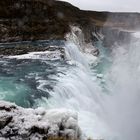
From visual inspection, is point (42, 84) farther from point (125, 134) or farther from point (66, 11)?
point (66, 11)

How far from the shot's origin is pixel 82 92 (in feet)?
87.4

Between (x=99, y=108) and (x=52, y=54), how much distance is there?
16446 millimetres

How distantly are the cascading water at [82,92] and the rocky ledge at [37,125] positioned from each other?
2.61m

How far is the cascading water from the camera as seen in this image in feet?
68.0

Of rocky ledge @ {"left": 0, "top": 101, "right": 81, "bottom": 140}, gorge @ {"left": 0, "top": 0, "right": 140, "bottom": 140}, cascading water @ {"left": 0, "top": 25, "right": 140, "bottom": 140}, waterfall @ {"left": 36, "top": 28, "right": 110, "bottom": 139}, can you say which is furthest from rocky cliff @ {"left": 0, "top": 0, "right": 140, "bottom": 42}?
rocky ledge @ {"left": 0, "top": 101, "right": 81, "bottom": 140}

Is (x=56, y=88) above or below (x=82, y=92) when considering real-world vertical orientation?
above

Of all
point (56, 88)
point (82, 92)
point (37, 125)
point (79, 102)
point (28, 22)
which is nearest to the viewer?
point (37, 125)

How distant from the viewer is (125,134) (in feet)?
80.6

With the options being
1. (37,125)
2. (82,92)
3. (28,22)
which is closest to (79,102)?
(82,92)

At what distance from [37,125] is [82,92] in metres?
12.8

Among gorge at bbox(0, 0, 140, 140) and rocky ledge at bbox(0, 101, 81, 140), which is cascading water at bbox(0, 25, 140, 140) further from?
rocky ledge at bbox(0, 101, 81, 140)

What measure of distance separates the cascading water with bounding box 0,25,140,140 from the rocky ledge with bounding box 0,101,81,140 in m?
2.61

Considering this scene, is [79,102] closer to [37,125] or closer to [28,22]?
[37,125]

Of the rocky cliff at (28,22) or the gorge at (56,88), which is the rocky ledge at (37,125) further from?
the rocky cliff at (28,22)
